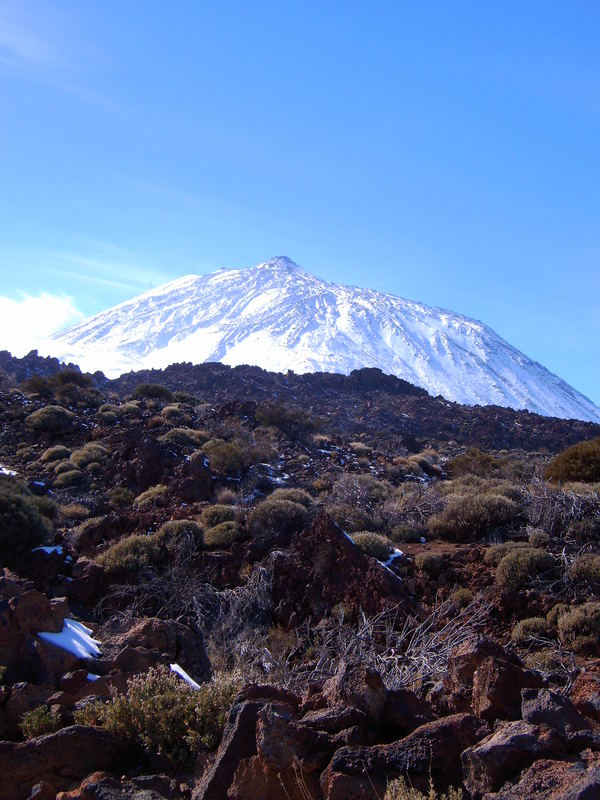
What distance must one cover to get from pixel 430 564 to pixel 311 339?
2509 inches

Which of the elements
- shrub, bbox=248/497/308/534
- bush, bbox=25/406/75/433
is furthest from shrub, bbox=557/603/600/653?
bush, bbox=25/406/75/433

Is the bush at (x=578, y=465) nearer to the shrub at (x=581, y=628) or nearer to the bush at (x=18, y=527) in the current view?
the shrub at (x=581, y=628)

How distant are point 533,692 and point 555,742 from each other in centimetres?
51

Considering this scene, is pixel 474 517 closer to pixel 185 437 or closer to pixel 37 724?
pixel 37 724

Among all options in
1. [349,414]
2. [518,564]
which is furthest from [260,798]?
[349,414]

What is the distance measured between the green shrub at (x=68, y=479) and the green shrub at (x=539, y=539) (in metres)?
8.98

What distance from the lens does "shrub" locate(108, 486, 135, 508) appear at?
12.3m

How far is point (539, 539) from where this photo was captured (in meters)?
A: 8.33

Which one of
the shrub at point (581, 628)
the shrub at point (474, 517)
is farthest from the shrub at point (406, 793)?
the shrub at point (474, 517)

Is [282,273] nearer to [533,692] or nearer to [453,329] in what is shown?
[453,329]

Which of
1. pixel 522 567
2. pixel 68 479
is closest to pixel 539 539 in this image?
pixel 522 567

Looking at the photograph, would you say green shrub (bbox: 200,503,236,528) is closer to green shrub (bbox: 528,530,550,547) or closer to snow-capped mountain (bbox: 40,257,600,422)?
green shrub (bbox: 528,530,550,547)

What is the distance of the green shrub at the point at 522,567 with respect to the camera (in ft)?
24.6

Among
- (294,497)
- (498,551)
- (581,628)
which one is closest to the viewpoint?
(581,628)
